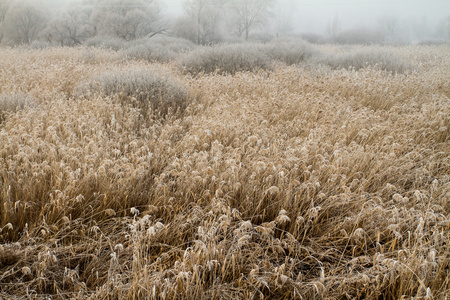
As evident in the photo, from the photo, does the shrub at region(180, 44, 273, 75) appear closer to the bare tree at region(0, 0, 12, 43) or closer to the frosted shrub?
the frosted shrub

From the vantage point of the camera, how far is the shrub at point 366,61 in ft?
31.3

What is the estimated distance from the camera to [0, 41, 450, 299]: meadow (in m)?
1.55

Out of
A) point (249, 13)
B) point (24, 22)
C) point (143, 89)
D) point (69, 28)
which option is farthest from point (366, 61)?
point (24, 22)

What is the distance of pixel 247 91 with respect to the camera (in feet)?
20.1

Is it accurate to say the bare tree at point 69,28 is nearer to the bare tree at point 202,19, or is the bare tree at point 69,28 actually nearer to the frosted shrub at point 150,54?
the bare tree at point 202,19

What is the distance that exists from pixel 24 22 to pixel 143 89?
24.0 m

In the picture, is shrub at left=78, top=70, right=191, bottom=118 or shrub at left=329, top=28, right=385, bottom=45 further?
shrub at left=329, top=28, right=385, bottom=45

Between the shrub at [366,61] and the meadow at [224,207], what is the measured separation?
472 centimetres

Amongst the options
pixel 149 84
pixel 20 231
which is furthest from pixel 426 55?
pixel 20 231

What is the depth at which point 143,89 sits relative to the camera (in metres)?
5.52

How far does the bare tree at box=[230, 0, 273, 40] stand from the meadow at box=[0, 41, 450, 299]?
27.6m

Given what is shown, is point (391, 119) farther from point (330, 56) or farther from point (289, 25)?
point (289, 25)

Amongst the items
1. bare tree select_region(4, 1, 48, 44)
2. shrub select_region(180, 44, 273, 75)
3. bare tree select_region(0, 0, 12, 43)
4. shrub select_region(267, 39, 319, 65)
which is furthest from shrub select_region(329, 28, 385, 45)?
bare tree select_region(0, 0, 12, 43)

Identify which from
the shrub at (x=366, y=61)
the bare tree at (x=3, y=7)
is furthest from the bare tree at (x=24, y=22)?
the shrub at (x=366, y=61)
